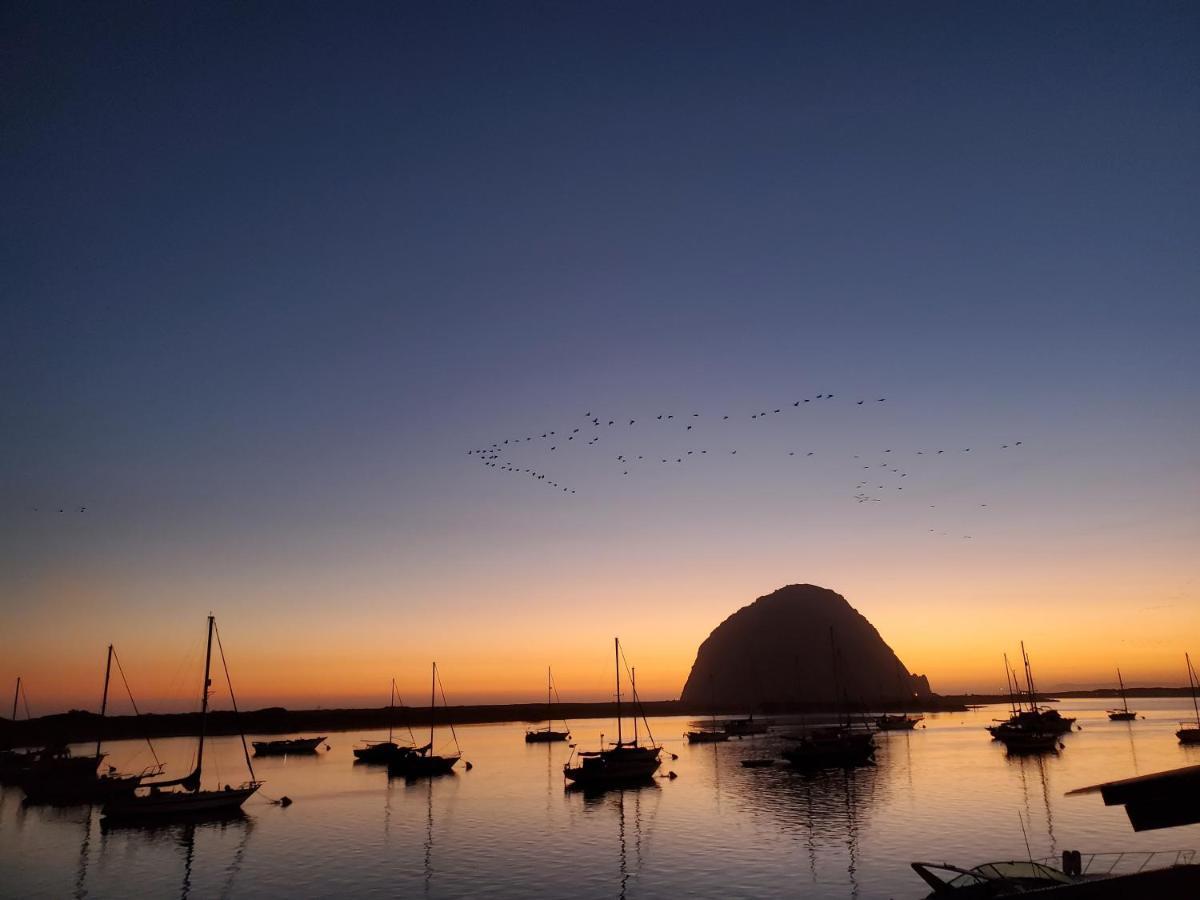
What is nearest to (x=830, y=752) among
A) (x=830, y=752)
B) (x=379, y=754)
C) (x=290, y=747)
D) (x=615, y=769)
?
(x=830, y=752)

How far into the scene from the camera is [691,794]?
237ft

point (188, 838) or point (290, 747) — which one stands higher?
point (188, 838)

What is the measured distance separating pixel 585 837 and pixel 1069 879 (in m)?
34.3

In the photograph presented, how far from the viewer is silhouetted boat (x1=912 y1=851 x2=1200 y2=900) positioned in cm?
695

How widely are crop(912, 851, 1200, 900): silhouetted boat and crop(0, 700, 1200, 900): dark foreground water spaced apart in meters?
7.86

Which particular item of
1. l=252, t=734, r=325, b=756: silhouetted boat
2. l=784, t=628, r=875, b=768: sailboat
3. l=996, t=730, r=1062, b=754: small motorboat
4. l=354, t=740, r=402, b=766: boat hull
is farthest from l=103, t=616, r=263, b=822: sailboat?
l=996, t=730, r=1062, b=754: small motorboat

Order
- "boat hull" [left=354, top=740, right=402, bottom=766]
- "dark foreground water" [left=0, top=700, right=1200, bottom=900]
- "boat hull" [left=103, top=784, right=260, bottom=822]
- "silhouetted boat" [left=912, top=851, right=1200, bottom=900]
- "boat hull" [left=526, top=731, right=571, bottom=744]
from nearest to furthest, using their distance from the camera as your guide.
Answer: "silhouetted boat" [left=912, top=851, right=1200, bottom=900] → "dark foreground water" [left=0, top=700, right=1200, bottom=900] → "boat hull" [left=103, top=784, right=260, bottom=822] → "boat hull" [left=354, top=740, right=402, bottom=766] → "boat hull" [left=526, top=731, right=571, bottom=744]

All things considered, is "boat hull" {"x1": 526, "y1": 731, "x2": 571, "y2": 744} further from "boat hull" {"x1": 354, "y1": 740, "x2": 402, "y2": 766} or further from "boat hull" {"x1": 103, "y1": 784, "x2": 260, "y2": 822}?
"boat hull" {"x1": 103, "y1": 784, "x2": 260, "y2": 822}

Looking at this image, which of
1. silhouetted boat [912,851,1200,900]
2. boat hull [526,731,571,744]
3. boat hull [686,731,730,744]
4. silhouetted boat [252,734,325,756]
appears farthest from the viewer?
boat hull [526,731,571,744]

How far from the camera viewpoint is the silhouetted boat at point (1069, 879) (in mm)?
6953

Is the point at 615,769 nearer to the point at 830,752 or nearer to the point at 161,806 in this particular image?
the point at 830,752

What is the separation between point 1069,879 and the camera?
22953mm

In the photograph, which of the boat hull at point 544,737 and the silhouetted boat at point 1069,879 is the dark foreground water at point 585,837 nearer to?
the silhouetted boat at point 1069,879

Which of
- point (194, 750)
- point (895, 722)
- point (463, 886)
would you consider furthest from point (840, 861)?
point (895, 722)
